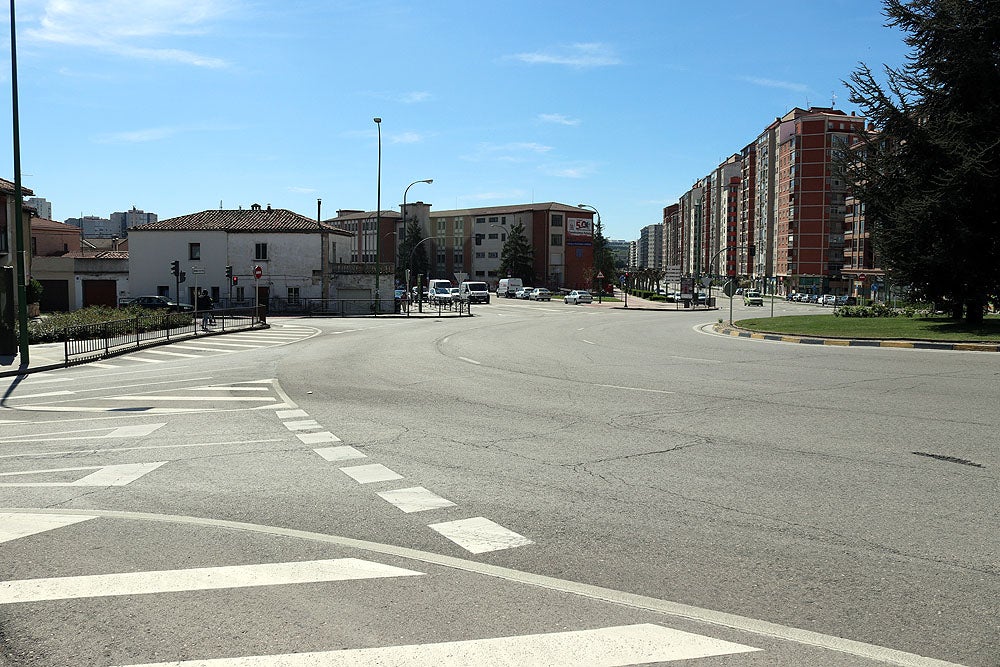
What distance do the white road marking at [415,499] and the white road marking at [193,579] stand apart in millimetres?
1450

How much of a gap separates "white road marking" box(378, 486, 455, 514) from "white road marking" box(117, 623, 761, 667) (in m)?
2.69

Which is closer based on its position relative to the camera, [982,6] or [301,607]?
[301,607]

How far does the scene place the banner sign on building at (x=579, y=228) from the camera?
429 ft

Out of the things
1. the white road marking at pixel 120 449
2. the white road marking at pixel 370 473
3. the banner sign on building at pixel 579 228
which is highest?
the banner sign on building at pixel 579 228

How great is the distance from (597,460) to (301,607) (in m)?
4.72

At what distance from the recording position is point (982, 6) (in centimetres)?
2858

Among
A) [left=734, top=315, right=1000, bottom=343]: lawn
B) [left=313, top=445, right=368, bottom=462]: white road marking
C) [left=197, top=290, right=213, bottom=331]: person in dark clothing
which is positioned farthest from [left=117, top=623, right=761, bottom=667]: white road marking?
[left=197, top=290, right=213, bottom=331]: person in dark clothing

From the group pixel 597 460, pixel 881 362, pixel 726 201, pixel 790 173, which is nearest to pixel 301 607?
pixel 597 460

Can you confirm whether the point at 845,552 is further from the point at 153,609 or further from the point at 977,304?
the point at 977,304

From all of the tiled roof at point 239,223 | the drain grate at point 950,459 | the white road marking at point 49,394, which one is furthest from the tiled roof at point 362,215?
the drain grate at point 950,459

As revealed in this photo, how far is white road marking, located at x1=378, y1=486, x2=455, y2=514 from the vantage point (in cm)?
703

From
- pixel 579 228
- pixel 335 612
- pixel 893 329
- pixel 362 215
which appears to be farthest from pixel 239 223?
pixel 362 215

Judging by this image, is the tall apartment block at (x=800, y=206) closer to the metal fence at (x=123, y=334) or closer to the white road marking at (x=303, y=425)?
the metal fence at (x=123, y=334)

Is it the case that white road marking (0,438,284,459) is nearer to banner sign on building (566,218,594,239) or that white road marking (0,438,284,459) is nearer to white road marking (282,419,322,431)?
white road marking (282,419,322,431)
